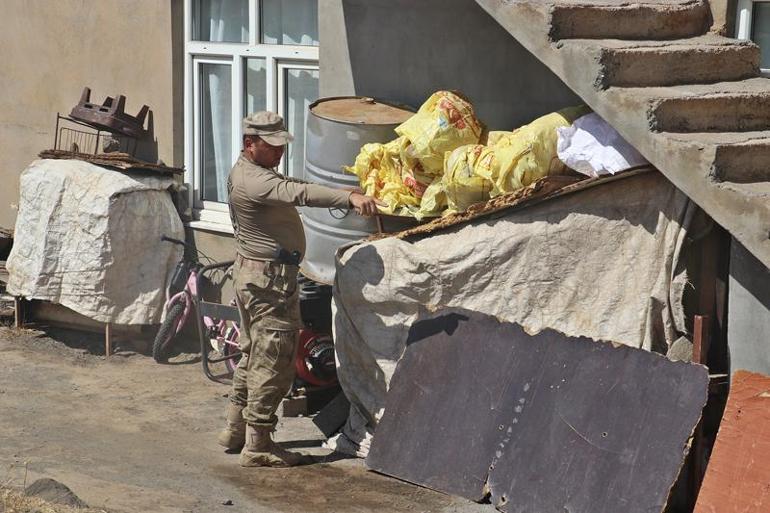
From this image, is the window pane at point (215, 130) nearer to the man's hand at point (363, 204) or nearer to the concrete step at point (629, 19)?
the man's hand at point (363, 204)

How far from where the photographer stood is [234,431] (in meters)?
7.86

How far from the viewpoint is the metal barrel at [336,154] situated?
26.9 feet

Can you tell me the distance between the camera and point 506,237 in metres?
7.09

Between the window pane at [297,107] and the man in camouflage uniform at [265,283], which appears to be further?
the window pane at [297,107]

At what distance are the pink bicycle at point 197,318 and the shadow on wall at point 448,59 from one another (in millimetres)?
1975

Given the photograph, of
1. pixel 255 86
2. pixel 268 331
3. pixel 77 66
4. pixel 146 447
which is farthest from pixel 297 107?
pixel 146 447

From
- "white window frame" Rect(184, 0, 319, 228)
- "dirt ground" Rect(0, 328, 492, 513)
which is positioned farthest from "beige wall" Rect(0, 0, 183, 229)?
"dirt ground" Rect(0, 328, 492, 513)

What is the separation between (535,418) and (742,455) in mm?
1147

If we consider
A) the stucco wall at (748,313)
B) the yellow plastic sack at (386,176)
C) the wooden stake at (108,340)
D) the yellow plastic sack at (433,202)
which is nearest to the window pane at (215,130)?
the wooden stake at (108,340)

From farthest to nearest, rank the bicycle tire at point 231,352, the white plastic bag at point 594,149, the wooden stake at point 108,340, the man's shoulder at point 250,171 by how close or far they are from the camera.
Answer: the wooden stake at point 108,340
the bicycle tire at point 231,352
the man's shoulder at point 250,171
the white plastic bag at point 594,149

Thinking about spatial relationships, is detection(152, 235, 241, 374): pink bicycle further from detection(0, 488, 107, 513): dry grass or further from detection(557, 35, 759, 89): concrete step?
detection(557, 35, 759, 89): concrete step

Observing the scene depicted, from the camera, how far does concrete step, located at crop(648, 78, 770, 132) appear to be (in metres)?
6.23

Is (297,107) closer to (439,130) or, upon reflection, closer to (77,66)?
(77,66)

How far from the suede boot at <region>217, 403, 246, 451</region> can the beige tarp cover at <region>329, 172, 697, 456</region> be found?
597 mm
